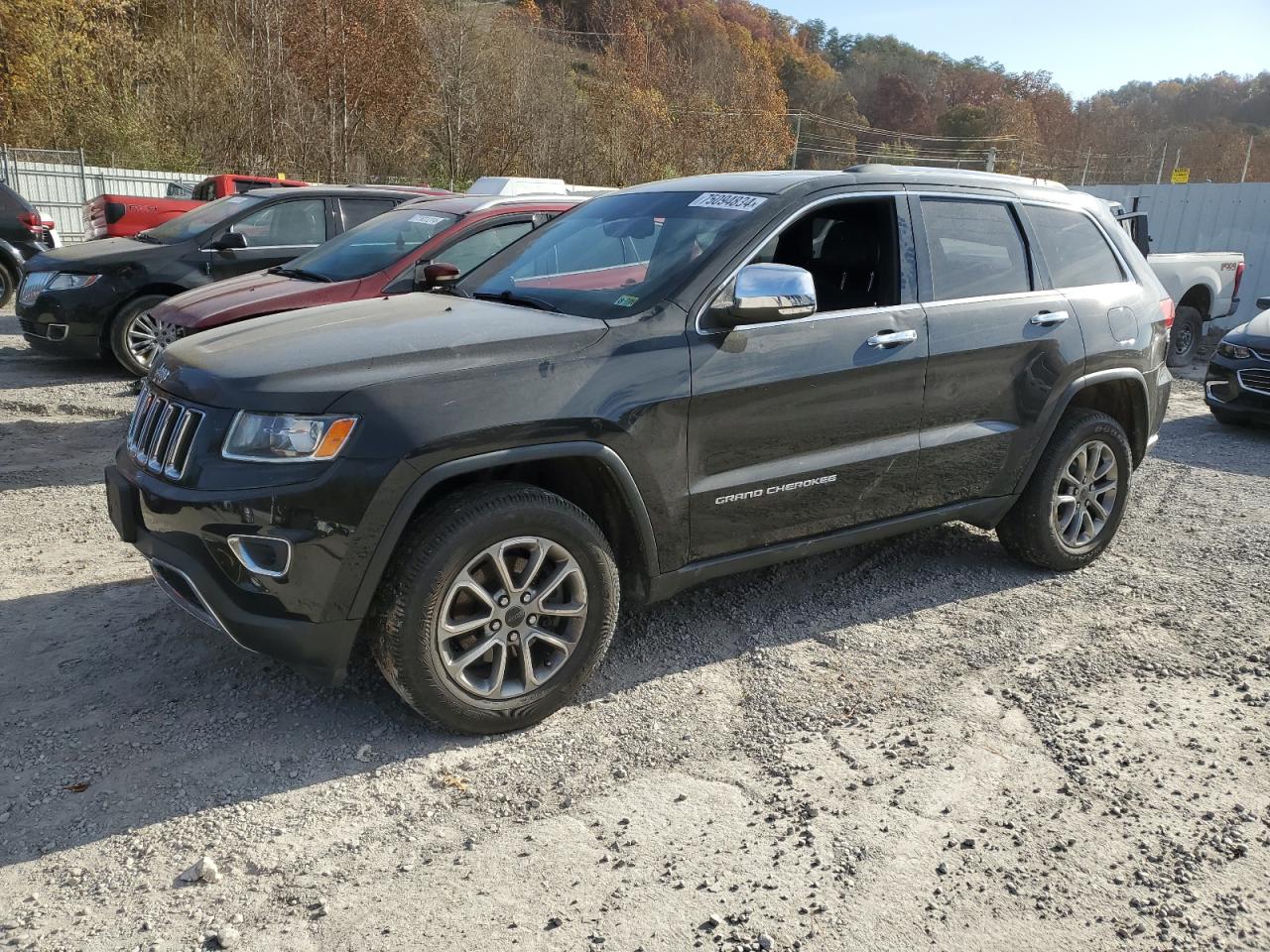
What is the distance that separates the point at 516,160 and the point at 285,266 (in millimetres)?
28585

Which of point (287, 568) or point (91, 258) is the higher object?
point (91, 258)

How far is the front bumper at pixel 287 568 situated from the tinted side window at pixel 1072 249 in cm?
337

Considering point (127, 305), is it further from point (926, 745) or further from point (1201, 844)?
point (1201, 844)

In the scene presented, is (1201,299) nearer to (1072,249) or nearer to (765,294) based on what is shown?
(1072,249)

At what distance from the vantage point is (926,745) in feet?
11.2

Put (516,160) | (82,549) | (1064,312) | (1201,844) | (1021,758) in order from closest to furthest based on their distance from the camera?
(1201,844), (1021,758), (1064,312), (82,549), (516,160)

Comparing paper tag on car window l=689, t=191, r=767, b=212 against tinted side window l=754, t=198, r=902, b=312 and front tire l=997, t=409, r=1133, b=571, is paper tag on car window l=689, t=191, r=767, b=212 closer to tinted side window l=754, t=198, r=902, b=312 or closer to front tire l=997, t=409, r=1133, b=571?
tinted side window l=754, t=198, r=902, b=312

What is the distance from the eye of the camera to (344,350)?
10.6ft

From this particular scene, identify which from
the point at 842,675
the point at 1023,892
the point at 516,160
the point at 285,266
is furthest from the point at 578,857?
Answer: the point at 516,160

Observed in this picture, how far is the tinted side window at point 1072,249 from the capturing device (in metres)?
4.72

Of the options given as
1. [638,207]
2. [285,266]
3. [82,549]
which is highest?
[638,207]

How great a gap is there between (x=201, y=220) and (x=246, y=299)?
3446mm

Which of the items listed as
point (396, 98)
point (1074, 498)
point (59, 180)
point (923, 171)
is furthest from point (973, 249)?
point (396, 98)

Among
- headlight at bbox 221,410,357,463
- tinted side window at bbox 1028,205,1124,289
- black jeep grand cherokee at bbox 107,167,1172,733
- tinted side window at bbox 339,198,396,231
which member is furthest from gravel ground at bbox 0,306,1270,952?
tinted side window at bbox 339,198,396,231
